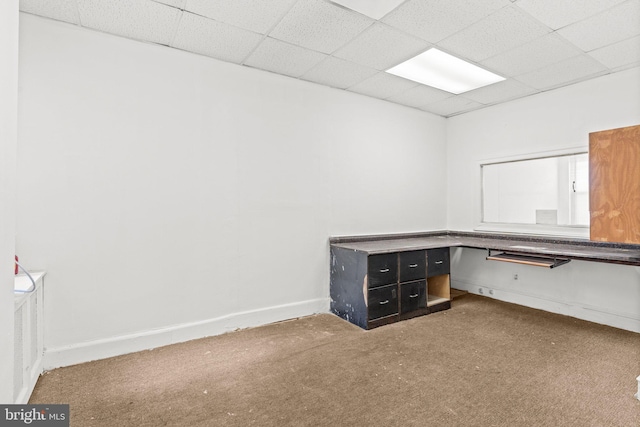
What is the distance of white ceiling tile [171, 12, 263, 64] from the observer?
2.54m

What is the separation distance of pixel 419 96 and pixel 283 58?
1.94 meters

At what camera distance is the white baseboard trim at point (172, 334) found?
8.23 ft

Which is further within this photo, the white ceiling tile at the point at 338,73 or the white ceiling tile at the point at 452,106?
the white ceiling tile at the point at 452,106

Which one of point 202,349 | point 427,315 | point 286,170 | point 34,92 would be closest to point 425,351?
point 427,315

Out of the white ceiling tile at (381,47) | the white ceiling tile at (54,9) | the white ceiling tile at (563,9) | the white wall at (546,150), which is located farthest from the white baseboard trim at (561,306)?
the white ceiling tile at (54,9)

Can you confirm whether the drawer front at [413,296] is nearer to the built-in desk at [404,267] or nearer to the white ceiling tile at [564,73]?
the built-in desk at [404,267]

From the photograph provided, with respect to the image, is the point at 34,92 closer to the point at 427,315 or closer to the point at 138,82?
the point at 138,82

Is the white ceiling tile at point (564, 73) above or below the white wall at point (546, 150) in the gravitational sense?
above

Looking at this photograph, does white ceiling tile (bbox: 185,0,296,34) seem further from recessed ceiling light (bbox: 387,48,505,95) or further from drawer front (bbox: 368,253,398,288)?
drawer front (bbox: 368,253,398,288)

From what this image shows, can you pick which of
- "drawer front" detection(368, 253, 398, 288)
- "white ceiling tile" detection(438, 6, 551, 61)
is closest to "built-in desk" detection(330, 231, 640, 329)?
"drawer front" detection(368, 253, 398, 288)

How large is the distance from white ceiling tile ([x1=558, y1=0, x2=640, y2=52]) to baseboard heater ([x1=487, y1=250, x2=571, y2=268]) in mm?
1973

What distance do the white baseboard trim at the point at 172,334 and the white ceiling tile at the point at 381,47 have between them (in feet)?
8.70

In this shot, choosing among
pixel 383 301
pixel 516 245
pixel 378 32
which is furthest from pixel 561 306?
pixel 378 32

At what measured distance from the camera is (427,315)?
3.69 m
